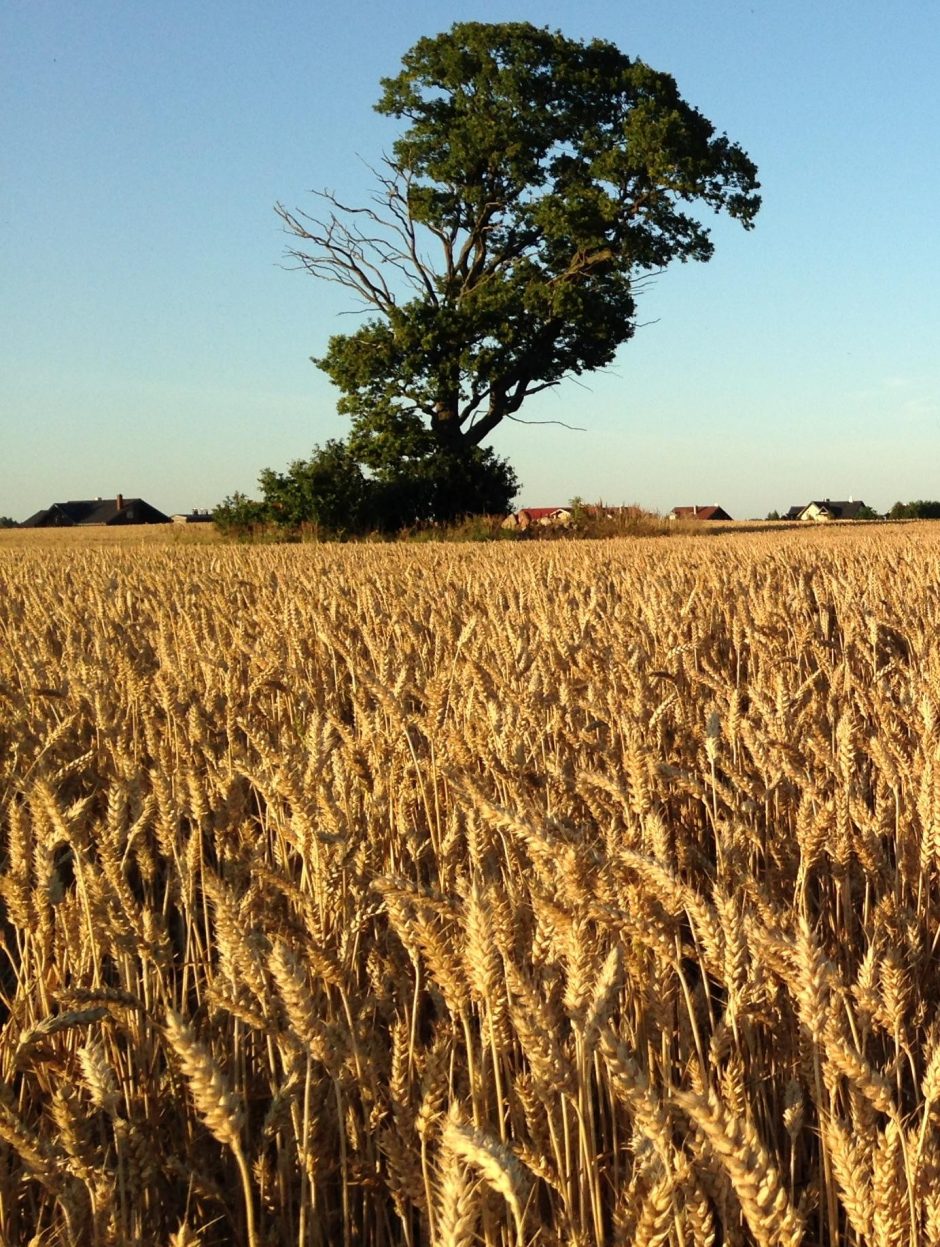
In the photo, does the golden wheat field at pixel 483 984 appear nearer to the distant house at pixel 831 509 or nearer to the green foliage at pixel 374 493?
the green foliage at pixel 374 493

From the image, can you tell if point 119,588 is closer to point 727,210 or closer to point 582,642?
point 582,642

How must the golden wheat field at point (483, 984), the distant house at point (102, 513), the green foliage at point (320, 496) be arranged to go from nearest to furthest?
1. the golden wheat field at point (483, 984)
2. the green foliage at point (320, 496)
3. the distant house at point (102, 513)

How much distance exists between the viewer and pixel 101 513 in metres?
72.2

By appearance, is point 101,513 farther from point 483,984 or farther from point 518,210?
Answer: point 483,984

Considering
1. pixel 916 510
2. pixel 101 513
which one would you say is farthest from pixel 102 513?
pixel 916 510

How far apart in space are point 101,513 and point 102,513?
103 mm

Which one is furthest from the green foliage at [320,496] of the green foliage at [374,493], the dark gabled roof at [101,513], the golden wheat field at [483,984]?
the dark gabled roof at [101,513]

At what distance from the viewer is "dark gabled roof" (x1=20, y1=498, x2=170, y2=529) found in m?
70.8

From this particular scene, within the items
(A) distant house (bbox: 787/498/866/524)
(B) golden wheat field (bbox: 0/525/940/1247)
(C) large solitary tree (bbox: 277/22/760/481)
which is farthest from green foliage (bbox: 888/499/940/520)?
(B) golden wheat field (bbox: 0/525/940/1247)

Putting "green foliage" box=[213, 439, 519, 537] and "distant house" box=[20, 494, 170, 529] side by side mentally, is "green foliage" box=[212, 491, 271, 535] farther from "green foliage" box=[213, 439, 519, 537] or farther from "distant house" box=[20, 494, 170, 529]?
"distant house" box=[20, 494, 170, 529]

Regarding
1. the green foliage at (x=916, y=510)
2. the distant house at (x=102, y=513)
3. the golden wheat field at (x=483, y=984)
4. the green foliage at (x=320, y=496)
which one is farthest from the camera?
the distant house at (x=102, y=513)

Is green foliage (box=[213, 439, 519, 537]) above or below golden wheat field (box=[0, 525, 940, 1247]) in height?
above

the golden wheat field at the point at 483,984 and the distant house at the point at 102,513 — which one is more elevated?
the distant house at the point at 102,513

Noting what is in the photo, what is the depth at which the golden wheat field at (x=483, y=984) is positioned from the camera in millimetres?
1074
